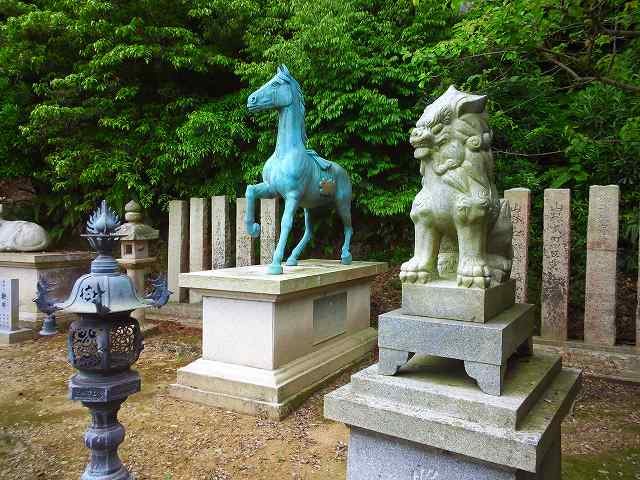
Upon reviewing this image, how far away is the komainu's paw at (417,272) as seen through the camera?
223cm

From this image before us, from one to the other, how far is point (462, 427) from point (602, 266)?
3.71 metres

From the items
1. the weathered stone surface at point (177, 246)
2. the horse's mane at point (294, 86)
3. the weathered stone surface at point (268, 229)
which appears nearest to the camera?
Result: the horse's mane at point (294, 86)

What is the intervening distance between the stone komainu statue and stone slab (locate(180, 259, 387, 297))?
6.25 feet

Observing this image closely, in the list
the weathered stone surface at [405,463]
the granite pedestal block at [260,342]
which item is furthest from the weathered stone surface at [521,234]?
the weathered stone surface at [405,463]

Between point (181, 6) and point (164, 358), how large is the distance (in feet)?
21.1

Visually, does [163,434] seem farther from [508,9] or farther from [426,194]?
[508,9]

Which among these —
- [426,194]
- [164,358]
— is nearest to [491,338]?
[426,194]

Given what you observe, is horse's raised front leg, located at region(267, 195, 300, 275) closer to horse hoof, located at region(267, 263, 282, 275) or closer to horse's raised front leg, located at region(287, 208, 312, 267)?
horse hoof, located at region(267, 263, 282, 275)

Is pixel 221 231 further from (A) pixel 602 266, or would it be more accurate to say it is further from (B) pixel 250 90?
(A) pixel 602 266

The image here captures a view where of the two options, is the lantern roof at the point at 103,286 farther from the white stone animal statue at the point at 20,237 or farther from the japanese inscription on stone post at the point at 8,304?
the white stone animal statue at the point at 20,237

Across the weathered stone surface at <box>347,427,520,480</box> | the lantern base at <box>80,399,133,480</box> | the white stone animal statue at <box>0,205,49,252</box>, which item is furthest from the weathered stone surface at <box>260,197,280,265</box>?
the weathered stone surface at <box>347,427,520,480</box>

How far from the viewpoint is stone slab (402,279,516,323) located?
2.05 metres

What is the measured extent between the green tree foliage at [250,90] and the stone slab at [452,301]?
4198 millimetres

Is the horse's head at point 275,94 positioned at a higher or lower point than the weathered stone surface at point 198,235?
higher
